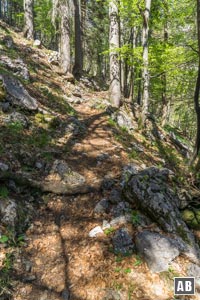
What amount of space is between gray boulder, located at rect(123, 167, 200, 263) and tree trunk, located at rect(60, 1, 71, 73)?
10.3m

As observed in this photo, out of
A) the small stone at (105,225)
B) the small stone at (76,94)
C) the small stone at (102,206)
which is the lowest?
the small stone at (105,225)

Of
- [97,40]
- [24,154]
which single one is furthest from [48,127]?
[97,40]

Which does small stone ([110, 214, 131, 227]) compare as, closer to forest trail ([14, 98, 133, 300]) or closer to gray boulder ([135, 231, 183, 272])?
forest trail ([14, 98, 133, 300])

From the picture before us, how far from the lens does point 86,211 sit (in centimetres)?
530

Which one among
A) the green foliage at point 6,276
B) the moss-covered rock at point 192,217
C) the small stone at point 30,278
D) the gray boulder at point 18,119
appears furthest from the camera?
the gray boulder at point 18,119

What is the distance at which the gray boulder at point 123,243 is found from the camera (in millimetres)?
4407

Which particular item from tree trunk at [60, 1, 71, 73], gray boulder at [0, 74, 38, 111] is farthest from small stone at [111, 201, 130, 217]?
tree trunk at [60, 1, 71, 73]

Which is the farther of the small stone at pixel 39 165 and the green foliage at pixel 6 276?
the small stone at pixel 39 165

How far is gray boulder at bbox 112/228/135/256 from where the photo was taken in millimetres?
4407

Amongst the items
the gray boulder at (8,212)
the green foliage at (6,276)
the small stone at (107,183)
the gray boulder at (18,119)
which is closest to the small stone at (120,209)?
the small stone at (107,183)

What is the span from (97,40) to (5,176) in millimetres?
20921

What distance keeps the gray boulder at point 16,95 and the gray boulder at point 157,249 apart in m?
5.29

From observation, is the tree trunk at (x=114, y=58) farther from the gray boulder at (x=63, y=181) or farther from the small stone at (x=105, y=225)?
the small stone at (x=105, y=225)

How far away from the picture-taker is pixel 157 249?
4281 mm
